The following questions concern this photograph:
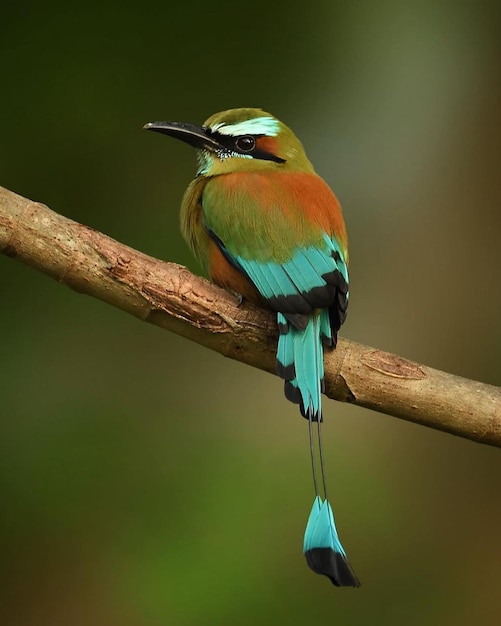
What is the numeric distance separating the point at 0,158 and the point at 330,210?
50.4 inches

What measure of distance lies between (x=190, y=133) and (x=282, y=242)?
0.44m

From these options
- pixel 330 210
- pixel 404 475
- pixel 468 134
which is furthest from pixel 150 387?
pixel 468 134

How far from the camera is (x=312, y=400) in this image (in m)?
1.72

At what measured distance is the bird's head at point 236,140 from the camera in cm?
214

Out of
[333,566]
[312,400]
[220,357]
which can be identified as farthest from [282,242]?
[220,357]

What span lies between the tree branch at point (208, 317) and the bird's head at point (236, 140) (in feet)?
1.44

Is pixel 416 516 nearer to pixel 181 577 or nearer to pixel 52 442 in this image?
pixel 181 577

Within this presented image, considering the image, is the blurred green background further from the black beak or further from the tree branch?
the tree branch

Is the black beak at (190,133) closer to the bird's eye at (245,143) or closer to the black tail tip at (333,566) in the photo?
the bird's eye at (245,143)

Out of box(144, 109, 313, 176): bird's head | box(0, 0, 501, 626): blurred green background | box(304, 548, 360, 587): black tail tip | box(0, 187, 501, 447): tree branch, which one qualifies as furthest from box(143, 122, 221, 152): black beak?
box(304, 548, 360, 587): black tail tip

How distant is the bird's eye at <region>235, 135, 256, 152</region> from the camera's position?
7.05 feet

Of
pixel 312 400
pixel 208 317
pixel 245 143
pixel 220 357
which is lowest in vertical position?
pixel 312 400

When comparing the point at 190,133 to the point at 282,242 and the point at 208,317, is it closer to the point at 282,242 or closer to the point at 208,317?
the point at 282,242

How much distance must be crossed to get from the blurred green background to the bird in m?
0.68
